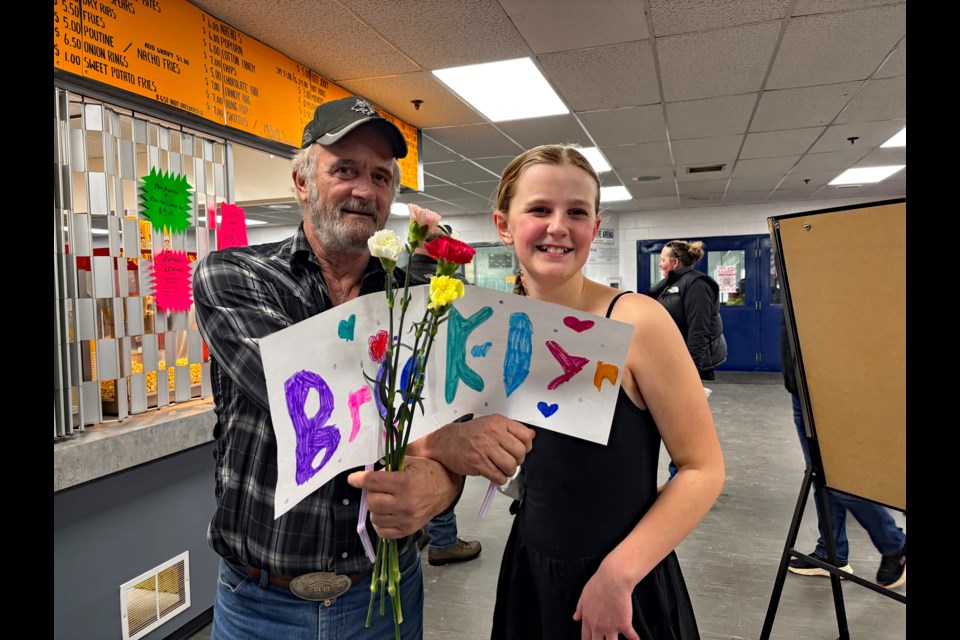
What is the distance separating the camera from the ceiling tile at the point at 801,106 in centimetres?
376

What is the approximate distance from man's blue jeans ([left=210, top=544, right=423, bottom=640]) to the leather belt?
15 mm

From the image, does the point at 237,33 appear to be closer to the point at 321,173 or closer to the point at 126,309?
the point at 126,309

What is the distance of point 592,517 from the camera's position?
944 mm

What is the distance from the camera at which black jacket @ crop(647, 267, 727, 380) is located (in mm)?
3738

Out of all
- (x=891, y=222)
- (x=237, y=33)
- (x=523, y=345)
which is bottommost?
(x=523, y=345)

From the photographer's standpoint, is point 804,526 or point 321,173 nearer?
point 321,173

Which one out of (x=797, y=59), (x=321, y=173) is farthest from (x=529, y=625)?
(x=797, y=59)

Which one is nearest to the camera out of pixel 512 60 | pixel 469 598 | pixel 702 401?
pixel 702 401

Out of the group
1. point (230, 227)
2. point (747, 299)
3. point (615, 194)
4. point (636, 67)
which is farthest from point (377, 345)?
point (747, 299)

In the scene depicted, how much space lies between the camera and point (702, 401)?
2.91 ft

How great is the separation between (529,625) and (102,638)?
67.8 inches

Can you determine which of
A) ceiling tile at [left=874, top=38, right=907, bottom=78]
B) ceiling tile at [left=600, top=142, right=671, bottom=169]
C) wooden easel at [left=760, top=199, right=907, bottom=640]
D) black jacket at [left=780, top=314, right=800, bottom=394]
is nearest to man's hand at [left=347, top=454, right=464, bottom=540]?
wooden easel at [left=760, top=199, right=907, bottom=640]

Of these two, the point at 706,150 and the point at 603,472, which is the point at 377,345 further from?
the point at 706,150

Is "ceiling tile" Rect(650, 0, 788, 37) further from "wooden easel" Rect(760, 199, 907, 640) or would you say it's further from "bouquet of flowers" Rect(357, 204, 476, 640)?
"bouquet of flowers" Rect(357, 204, 476, 640)
